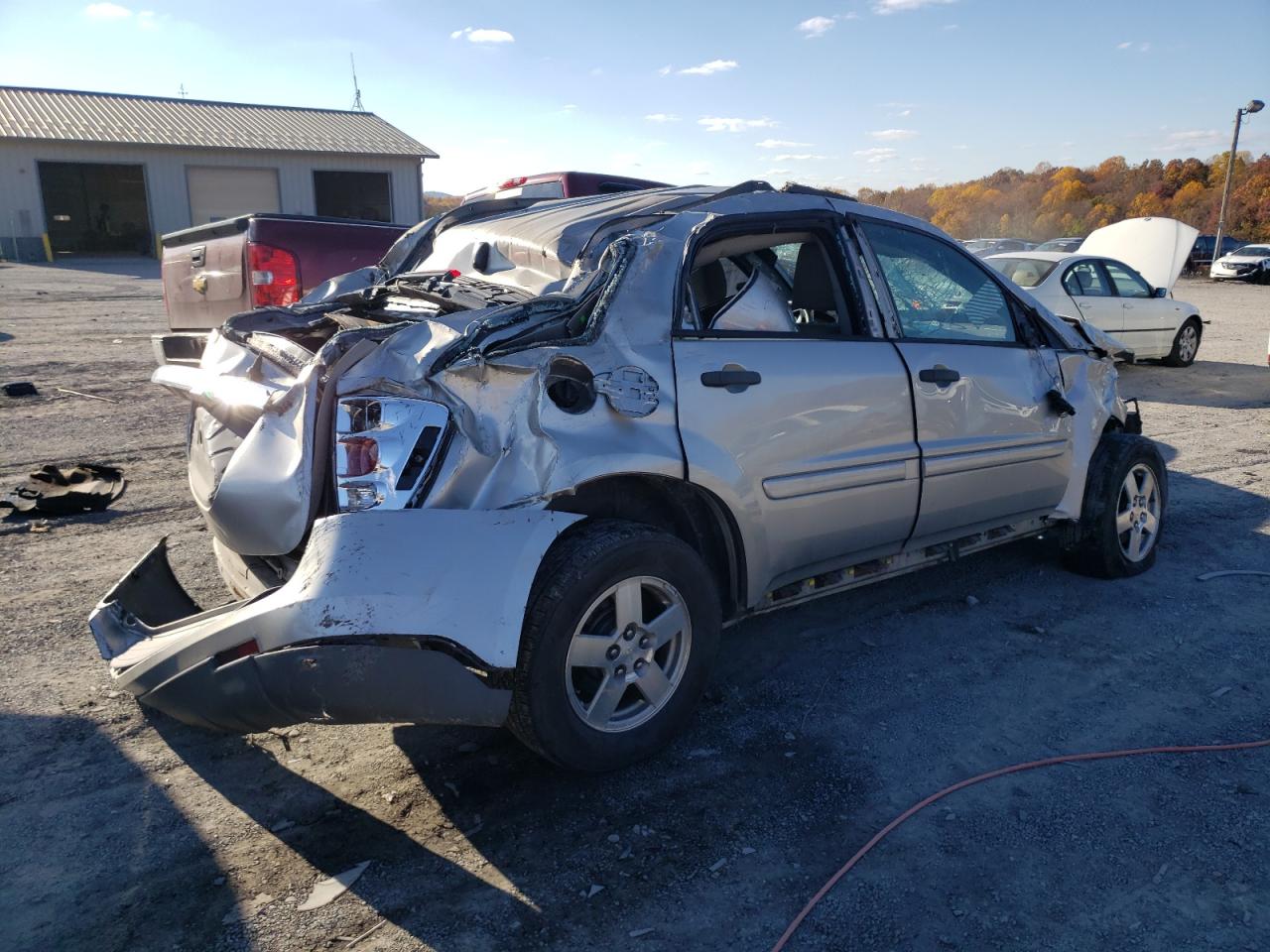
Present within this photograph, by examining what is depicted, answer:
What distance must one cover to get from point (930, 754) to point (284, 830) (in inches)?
82.8

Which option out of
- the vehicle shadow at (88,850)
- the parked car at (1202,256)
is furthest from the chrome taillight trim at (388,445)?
the parked car at (1202,256)

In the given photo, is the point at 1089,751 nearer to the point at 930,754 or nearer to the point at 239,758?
the point at 930,754

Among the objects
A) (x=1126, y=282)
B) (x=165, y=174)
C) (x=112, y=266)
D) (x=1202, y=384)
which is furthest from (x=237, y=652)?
(x=165, y=174)

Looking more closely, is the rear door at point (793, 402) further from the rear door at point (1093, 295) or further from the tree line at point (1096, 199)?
the tree line at point (1096, 199)

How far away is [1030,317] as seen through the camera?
454cm

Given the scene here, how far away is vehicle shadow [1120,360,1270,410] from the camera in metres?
10.7

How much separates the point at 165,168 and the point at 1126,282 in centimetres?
3196

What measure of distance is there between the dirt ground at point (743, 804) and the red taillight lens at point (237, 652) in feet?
1.92

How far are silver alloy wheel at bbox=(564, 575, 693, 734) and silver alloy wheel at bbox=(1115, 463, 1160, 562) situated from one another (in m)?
2.85

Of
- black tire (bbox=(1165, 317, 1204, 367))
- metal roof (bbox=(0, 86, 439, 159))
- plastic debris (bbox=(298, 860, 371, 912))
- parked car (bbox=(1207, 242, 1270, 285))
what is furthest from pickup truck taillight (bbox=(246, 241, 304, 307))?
parked car (bbox=(1207, 242, 1270, 285))

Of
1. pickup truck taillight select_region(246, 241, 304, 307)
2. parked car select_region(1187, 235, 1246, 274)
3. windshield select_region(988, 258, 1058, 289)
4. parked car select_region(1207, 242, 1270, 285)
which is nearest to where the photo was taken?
pickup truck taillight select_region(246, 241, 304, 307)

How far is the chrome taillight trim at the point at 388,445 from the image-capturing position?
2.70m

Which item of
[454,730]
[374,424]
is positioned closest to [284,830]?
[454,730]

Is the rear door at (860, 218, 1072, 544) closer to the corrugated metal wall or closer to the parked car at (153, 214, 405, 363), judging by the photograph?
the parked car at (153, 214, 405, 363)
